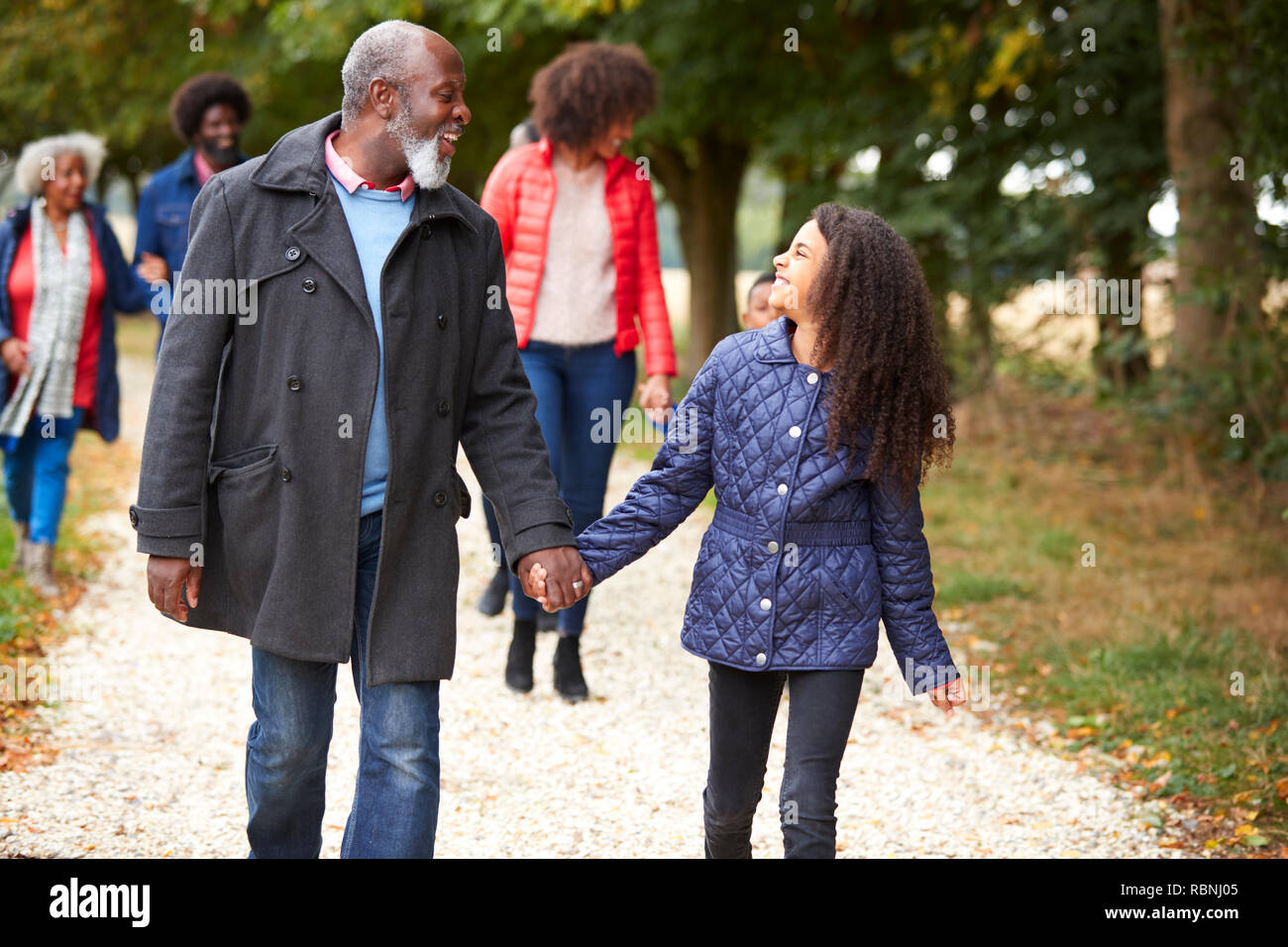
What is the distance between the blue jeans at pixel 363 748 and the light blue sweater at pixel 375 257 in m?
0.08

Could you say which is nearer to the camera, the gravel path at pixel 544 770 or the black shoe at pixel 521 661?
the gravel path at pixel 544 770

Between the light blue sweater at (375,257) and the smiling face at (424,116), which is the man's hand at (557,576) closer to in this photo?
the light blue sweater at (375,257)

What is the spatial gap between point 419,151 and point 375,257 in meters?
0.26

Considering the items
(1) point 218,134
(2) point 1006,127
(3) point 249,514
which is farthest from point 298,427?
(2) point 1006,127

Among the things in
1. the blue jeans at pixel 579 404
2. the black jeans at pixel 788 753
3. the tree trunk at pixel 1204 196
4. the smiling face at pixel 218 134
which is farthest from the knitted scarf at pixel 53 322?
the tree trunk at pixel 1204 196

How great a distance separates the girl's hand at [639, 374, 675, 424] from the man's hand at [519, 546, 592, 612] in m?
2.15

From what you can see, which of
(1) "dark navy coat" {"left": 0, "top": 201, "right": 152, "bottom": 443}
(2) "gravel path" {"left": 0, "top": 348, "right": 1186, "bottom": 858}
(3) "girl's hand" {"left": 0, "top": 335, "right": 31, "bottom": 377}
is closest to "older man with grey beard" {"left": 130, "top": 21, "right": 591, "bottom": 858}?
(2) "gravel path" {"left": 0, "top": 348, "right": 1186, "bottom": 858}

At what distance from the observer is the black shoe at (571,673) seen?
19.5 ft

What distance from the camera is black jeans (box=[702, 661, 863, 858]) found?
11.0 ft

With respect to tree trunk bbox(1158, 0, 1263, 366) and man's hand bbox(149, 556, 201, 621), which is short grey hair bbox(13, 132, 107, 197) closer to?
man's hand bbox(149, 556, 201, 621)

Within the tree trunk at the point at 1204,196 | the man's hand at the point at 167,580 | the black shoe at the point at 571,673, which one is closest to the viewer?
the man's hand at the point at 167,580

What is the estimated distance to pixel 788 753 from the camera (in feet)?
11.3

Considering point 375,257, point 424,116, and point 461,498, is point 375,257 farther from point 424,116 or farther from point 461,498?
point 461,498
